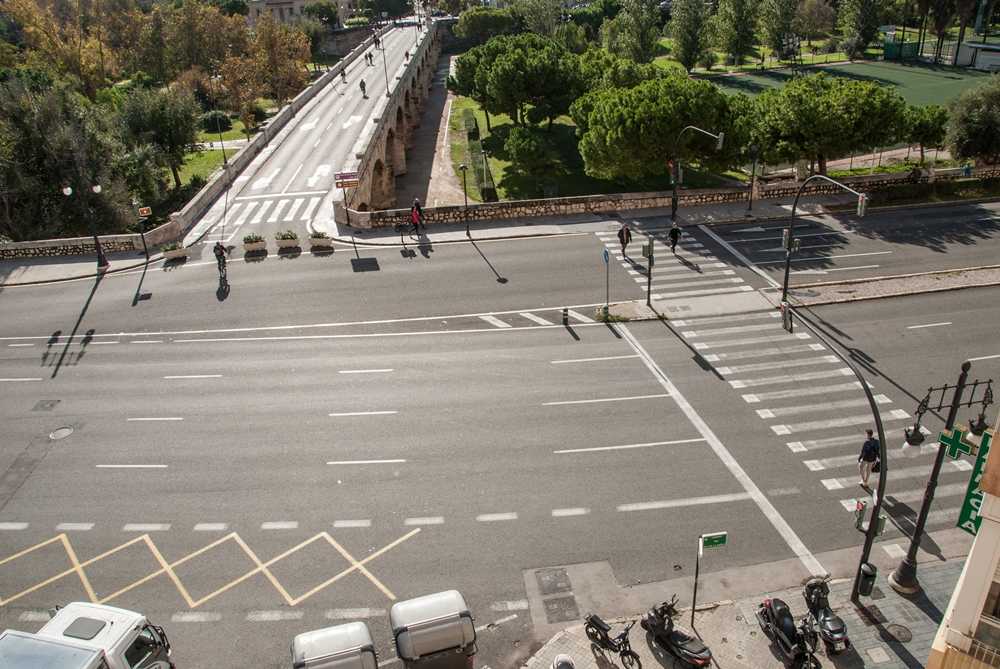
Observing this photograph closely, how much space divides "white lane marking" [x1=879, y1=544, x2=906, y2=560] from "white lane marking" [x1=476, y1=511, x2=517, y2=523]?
10.1m

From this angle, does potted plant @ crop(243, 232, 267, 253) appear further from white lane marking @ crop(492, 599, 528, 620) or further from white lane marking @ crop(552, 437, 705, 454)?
white lane marking @ crop(492, 599, 528, 620)

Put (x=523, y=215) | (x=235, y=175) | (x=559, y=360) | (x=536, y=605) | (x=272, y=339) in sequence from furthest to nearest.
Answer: (x=235, y=175) → (x=523, y=215) → (x=272, y=339) → (x=559, y=360) → (x=536, y=605)

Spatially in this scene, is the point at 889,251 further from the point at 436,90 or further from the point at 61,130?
the point at 436,90

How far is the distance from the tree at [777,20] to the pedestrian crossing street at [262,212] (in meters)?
91.0

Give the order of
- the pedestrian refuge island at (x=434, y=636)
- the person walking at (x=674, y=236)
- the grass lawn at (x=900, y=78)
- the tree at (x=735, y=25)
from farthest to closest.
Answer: the tree at (x=735, y=25), the grass lawn at (x=900, y=78), the person walking at (x=674, y=236), the pedestrian refuge island at (x=434, y=636)

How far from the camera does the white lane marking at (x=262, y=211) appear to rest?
1716 inches

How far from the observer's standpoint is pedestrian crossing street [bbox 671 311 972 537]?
68.6ft

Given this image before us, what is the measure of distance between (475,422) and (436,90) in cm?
10225

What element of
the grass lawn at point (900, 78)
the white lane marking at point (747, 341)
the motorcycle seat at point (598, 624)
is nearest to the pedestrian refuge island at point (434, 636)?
the motorcycle seat at point (598, 624)

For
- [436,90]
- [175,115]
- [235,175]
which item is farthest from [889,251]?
[436,90]

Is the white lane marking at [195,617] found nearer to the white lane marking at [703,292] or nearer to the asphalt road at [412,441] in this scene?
the asphalt road at [412,441]

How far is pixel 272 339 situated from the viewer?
103ft

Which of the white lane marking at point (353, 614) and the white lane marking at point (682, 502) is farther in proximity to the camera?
the white lane marking at point (682, 502)

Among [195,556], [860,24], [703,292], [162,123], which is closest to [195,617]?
[195,556]
